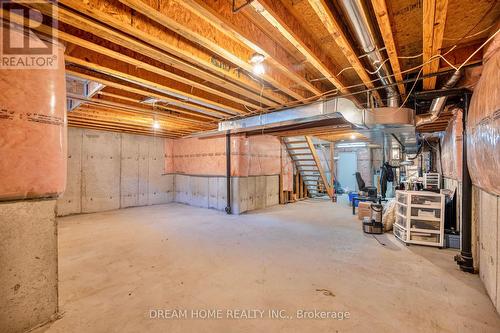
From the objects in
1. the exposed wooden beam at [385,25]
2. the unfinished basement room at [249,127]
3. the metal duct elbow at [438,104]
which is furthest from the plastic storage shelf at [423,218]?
the exposed wooden beam at [385,25]

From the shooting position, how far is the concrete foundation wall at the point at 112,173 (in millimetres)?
5301

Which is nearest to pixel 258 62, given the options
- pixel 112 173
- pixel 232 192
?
pixel 232 192

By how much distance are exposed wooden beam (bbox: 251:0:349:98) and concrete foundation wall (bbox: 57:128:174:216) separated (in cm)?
574

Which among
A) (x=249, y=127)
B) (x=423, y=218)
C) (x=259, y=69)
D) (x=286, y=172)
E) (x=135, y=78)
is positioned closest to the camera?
(x=259, y=69)

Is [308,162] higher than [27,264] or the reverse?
higher

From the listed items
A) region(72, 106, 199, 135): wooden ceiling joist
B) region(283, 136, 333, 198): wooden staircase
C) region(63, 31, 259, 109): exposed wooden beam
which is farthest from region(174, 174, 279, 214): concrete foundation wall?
region(63, 31, 259, 109): exposed wooden beam

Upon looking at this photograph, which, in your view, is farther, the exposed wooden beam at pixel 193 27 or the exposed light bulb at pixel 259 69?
the exposed light bulb at pixel 259 69

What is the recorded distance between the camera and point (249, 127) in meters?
3.98

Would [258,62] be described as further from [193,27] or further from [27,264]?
[27,264]

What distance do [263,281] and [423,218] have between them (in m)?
2.63

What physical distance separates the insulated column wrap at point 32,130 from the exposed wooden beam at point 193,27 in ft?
2.60

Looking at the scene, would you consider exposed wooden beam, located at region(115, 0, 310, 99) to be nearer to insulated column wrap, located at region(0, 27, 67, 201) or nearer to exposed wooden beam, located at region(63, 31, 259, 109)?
exposed wooden beam, located at region(63, 31, 259, 109)

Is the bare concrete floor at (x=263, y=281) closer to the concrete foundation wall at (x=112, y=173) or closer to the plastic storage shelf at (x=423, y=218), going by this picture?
the plastic storage shelf at (x=423, y=218)

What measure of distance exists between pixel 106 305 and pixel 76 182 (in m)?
4.67
